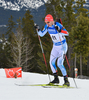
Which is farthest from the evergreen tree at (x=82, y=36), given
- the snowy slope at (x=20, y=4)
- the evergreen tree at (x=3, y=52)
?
the snowy slope at (x=20, y=4)

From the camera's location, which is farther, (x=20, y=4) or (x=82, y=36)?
(x=20, y=4)

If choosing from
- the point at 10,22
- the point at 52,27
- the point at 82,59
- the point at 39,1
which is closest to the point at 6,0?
the point at 39,1

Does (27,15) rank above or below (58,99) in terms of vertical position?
above

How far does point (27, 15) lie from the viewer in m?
41.6

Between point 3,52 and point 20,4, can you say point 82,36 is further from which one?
point 20,4

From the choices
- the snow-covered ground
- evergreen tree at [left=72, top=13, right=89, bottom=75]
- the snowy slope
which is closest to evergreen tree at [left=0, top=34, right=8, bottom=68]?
evergreen tree at [left=72, top=13, right=89, bottom=75]

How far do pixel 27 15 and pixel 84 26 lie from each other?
20.7 meters

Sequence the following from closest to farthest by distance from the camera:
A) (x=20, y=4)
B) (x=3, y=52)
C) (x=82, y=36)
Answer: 1. (x=82, y=36)
2. (x=3, y=52)
3. (x=20, y=4)

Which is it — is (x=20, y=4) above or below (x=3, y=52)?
above

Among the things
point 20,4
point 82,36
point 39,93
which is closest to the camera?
point 39,93

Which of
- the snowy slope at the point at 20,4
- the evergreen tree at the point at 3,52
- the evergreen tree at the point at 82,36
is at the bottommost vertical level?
the evergreen tree at the point at 3,52

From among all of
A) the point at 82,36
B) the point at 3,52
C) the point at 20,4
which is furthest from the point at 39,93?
the point at 20,4

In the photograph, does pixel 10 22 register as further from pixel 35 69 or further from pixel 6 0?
pixel 6 0

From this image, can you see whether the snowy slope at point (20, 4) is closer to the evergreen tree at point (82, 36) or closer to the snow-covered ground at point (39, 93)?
the evergreen tree at point (82, 36)
